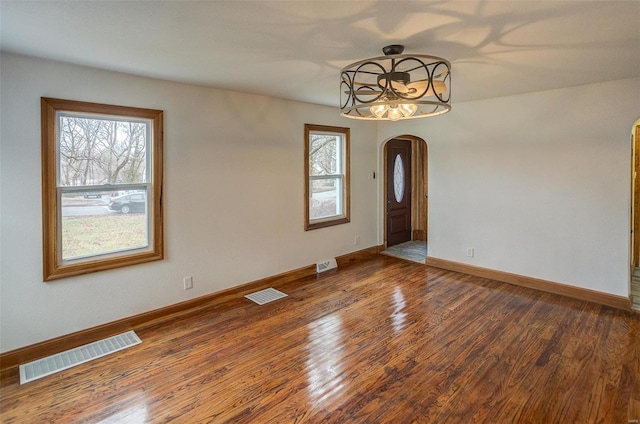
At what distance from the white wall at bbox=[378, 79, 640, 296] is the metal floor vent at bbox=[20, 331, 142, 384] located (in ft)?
14.0

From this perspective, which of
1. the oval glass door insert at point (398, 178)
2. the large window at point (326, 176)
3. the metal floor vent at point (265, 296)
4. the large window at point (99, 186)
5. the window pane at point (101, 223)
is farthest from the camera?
the oval glass door insert at point (398, 178)

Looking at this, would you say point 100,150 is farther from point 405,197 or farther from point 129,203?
point 405,197

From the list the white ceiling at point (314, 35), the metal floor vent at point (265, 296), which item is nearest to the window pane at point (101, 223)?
the white ceiling at point (314, 35)

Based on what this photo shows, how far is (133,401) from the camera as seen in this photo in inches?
92.6

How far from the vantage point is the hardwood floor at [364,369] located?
2.23 metres

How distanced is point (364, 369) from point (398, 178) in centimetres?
465

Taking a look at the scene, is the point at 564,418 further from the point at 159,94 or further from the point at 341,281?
the point at 159,94

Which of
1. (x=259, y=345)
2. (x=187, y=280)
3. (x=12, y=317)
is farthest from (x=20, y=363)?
(x=259, y=345)

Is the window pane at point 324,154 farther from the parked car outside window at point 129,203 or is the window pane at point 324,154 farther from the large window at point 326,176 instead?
the parked car outside window at point 129,203

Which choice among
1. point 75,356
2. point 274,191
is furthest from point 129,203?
point 274,191

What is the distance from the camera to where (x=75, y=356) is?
9.59ft

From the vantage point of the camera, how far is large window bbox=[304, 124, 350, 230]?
505cm

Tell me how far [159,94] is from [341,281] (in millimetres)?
3130

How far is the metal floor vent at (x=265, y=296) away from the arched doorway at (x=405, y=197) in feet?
8.41
